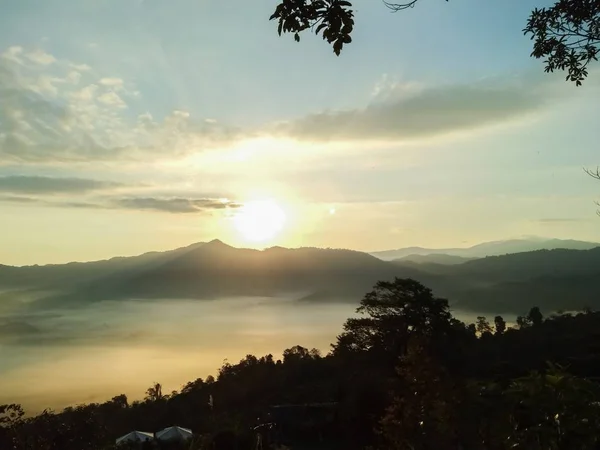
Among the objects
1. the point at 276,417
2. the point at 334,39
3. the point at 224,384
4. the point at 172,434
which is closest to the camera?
the point at 334,39

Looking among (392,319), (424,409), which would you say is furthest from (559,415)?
(392,319)

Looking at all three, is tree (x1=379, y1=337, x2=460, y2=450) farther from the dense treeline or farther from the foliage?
the foliage

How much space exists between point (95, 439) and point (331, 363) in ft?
96.1

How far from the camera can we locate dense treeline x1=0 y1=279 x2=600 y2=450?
185 inches

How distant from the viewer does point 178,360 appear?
488 ft

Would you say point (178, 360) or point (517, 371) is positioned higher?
point (517, 371)

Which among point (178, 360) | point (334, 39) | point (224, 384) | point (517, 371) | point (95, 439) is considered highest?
point (334, 39)

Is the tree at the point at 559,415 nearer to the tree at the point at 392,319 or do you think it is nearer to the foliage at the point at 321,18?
the foliage at the point at 321,18

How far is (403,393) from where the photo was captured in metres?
5.33

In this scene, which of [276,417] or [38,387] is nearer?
[276,417]

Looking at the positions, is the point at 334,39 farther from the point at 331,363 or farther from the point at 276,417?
the point at 331,363

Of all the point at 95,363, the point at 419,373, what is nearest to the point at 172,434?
the point at 419,373

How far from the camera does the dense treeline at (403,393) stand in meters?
4.69

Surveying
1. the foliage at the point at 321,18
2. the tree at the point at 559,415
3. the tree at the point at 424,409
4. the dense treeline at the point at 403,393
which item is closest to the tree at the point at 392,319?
the dense treeline at the point at 403,393
